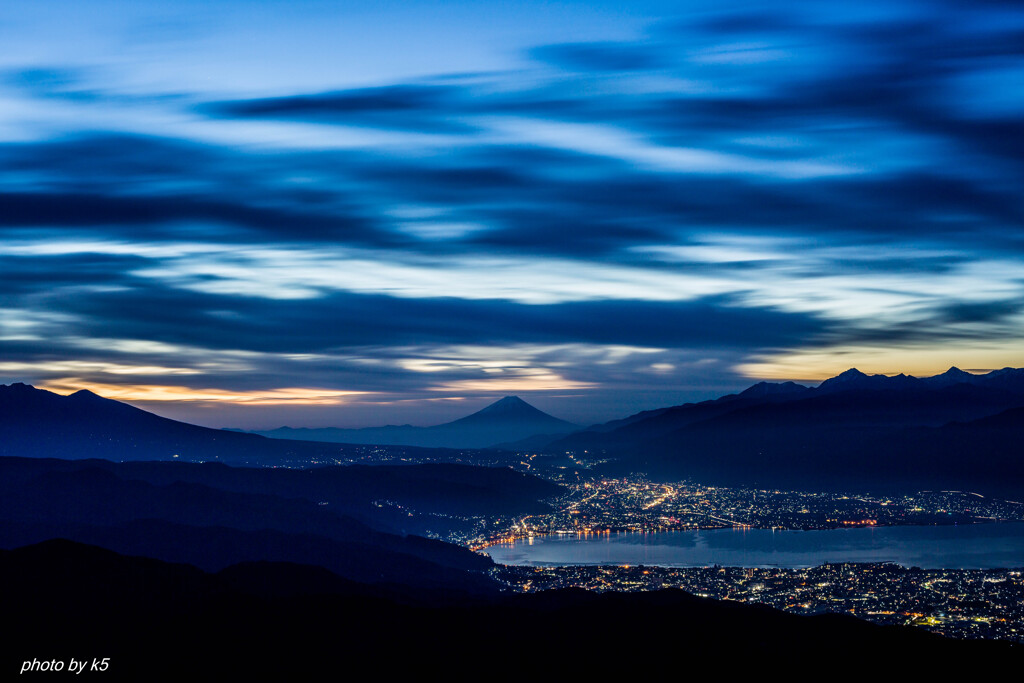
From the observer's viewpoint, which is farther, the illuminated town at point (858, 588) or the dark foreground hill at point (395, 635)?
the illuminated town at point (858, 588)

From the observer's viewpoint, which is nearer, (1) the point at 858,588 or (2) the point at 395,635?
(2) the point at 395,635

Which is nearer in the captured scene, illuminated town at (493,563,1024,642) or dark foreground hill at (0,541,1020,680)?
dark foreground hill at (0,541,1020,680)

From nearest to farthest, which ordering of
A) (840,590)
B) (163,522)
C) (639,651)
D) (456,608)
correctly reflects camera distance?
(639,651)
(456,608)
(840,590)
(163,522)

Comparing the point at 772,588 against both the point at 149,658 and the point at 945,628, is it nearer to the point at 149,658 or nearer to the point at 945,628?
the point at 945,628

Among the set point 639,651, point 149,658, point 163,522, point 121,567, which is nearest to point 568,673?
point 639,651

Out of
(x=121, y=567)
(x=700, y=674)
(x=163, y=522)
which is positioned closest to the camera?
(x=700, y=674)

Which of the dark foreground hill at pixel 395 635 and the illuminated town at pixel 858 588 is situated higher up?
the dark foreground hill at pixel 395 635

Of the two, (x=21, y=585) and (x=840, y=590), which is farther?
(x=840, y=590)

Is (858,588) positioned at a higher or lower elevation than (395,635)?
lower
